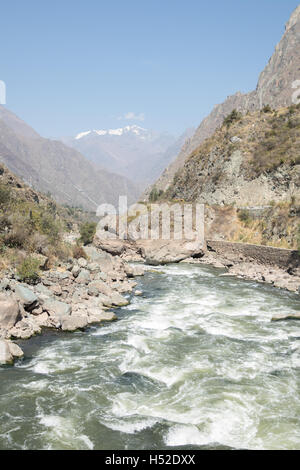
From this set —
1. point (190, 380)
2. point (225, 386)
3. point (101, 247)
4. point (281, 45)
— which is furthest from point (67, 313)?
point (281, 45)

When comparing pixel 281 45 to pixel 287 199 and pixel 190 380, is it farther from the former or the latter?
pixel 190 380

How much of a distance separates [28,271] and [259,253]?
22195 millimetres

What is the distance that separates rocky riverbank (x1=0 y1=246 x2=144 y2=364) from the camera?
1479 centimetres

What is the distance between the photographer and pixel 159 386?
11555 mm

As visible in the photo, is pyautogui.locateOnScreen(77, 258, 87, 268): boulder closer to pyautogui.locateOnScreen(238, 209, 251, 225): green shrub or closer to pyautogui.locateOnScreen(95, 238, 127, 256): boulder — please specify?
pyautogui.locateOnScreen(95, 238, 127, 256): boulder

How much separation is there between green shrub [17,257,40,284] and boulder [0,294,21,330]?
4.90 metres

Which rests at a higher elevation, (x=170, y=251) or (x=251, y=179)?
(x=251, y=179)

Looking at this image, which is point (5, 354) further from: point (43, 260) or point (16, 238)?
point (16, 238)

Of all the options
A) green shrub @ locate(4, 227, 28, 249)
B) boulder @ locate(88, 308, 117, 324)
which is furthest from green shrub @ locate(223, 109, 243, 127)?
boulder @ locate(88, 308, 117, 324)

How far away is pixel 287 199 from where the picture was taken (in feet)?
138

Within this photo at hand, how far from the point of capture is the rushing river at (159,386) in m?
9.00

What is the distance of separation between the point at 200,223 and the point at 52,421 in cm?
3659

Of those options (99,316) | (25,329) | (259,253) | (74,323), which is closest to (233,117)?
(259,253)

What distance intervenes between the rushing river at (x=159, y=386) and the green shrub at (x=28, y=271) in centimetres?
534
